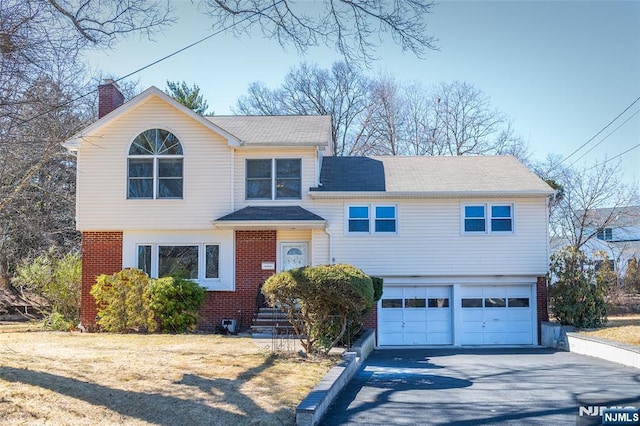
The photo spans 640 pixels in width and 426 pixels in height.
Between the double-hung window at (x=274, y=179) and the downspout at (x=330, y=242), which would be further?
the double-hung window at (x=274, y=179)

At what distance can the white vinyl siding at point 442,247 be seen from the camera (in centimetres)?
2111

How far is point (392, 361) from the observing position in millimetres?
16453

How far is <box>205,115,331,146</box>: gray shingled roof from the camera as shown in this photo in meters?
20.8

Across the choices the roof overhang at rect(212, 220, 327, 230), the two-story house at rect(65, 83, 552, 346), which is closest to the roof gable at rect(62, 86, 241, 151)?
the two-story house at rect(65, 83, 552, 346)

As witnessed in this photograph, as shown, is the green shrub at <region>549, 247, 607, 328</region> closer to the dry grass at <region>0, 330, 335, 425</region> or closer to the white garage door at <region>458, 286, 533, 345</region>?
the white garage door at <region>458, 286, 533, 345</region>

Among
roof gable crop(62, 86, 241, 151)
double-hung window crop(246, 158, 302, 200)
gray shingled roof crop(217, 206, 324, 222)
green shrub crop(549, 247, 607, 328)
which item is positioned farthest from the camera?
double-hung window crop(246, 158, 302, 200)

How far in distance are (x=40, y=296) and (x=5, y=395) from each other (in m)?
17.3

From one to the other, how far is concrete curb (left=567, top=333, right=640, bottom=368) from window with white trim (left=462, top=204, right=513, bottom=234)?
4046 mm

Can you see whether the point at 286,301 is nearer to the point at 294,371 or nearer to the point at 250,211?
the point at 294,371

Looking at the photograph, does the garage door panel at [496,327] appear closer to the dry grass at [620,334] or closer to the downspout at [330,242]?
the dry grass at [620,334]

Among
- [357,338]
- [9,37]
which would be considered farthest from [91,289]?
[9,37]

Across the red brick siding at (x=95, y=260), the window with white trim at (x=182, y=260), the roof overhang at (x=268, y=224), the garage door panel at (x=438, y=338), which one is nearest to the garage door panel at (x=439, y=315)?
the garage door panel at (x=438, y=338)

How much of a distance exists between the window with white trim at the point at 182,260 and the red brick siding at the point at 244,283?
2.29 feet

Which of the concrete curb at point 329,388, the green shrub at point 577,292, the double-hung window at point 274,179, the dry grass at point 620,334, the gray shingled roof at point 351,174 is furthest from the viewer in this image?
the gray shingled roof at point 351,174
